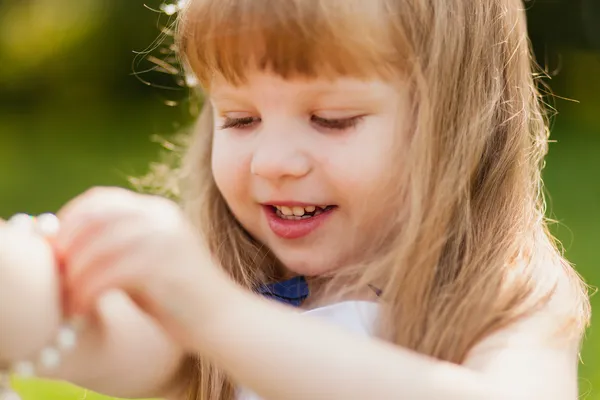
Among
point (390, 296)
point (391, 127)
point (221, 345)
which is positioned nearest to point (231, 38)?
point (391, 127)

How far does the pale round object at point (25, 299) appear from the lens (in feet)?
3.29

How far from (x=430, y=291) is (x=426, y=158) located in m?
0.19

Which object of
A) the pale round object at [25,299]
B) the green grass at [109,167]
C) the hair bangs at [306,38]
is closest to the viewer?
the pale round object at [25,299]

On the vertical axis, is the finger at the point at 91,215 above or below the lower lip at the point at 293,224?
above

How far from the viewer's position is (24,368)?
105cm

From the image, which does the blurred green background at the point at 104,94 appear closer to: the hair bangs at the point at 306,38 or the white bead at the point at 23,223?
the hair bangs at the point at 306,38

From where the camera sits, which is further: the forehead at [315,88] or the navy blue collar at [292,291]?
the navy blue collar at [292,291]

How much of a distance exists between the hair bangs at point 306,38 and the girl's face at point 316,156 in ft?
0.07

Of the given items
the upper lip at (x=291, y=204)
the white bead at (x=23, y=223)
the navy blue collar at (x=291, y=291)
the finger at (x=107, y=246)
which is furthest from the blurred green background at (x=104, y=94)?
the finger at (x=107, y=246)

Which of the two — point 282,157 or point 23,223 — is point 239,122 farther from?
point 23,223

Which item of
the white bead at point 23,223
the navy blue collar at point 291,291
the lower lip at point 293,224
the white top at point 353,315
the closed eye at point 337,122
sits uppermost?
the white bead at point 23,223

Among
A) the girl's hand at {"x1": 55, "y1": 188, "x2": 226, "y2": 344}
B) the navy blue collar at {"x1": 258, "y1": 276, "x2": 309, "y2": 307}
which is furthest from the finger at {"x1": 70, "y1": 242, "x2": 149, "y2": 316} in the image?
the navy blue collar at {"x1": 258, "y1": 276, "x2": 309, "y2": 307}

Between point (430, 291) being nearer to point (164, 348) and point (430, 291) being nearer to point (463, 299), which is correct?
point (463, 299)

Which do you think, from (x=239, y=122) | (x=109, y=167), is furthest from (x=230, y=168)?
(x=109, y=167)
